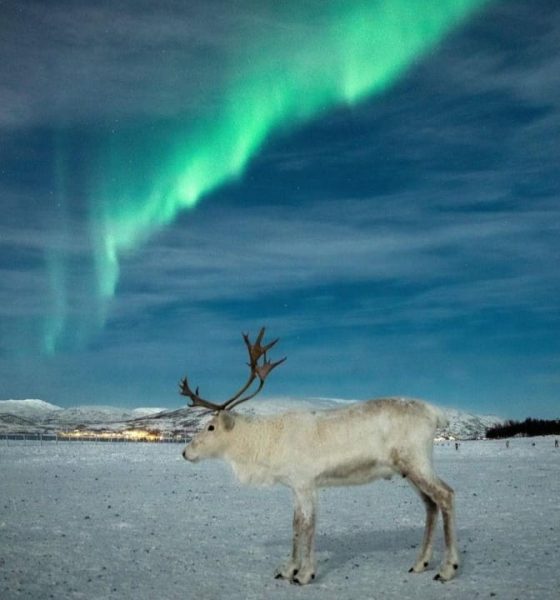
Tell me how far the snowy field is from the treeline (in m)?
48.1

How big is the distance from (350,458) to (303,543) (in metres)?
1.44

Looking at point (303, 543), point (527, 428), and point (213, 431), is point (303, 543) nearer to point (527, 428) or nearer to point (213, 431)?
point (213, 431)

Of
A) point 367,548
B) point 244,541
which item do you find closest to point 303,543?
point 367,548

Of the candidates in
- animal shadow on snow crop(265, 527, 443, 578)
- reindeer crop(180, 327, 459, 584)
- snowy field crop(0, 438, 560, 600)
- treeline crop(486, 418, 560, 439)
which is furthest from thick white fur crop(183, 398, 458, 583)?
treeline crop(486, 418, 560, 439)

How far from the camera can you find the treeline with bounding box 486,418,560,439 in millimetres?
72456

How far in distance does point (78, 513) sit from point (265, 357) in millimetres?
8482

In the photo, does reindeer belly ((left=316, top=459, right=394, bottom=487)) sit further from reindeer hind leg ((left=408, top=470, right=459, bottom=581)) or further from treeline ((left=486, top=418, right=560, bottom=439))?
treeline ((left=486, top=418, right=560, bottom=439))

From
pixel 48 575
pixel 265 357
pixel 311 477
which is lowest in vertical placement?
pixel 48 575

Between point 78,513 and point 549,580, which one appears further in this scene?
point 78,513

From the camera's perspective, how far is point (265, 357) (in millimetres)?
12797

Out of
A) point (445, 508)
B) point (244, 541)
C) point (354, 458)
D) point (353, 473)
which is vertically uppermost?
point (354, 458)

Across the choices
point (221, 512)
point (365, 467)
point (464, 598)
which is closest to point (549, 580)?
point (464, 598)

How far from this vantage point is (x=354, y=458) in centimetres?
1113

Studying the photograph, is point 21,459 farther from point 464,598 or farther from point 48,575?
point 464,598
